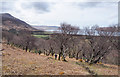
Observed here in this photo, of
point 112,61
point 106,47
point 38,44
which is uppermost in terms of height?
point 106,47

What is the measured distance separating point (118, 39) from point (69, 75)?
46.2 feet

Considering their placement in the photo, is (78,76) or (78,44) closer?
(78,76)

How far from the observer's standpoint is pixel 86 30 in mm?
21828

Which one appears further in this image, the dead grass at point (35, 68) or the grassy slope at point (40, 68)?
the grassy slope at point (40, 68)

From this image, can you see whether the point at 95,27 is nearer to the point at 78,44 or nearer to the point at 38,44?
the point at 78,44

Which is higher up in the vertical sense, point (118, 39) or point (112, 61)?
point (118, 39)

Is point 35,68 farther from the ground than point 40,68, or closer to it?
farther from the ground

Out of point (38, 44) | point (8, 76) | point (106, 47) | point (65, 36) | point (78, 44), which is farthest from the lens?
point (38, 44)

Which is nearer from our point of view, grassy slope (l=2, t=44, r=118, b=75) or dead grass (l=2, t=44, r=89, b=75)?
dead grass (l=2, t=44, r=89, b=75)

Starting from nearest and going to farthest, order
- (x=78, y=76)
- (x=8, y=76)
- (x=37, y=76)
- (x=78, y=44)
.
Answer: (x=8, y=76)
(x=37, y=76)
(x=78, y=76)
(x=78, y=44)

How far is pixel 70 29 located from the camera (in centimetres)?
1950

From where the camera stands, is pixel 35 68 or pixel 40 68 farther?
pixel 40 68

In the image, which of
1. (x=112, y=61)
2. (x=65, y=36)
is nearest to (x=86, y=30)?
(x=65, y=36)

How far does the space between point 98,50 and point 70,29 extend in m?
6.85
